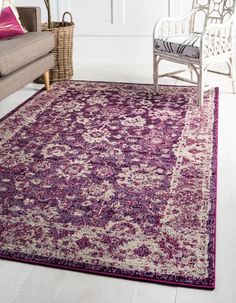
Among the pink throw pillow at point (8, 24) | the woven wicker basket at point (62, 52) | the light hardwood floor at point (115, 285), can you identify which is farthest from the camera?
the woven wicker basket at point (62, 52)

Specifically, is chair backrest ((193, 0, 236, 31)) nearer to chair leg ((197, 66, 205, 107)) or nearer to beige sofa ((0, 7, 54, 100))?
chair leg ((197, 66, 205, 107))

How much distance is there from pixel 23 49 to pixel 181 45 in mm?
1111

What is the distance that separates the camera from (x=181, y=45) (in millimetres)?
3293

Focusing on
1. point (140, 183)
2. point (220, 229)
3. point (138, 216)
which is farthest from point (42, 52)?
point (220, 229)

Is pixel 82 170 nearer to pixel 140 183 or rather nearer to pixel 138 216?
pixel 140 183

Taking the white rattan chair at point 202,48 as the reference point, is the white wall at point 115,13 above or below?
above

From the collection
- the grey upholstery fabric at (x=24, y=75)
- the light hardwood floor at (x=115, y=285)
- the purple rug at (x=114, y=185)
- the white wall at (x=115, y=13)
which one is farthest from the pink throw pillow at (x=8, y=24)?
the light hardwood floor at (x=115, y=285)

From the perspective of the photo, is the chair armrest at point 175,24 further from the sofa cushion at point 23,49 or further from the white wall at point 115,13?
the sofa cushion at point 23,49

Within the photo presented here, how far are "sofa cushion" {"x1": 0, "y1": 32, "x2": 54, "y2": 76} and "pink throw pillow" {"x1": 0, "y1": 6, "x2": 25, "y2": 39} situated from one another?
6 centimetres

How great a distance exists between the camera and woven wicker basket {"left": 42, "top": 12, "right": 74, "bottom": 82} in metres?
3.88

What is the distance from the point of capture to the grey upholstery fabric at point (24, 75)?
9.99 ft

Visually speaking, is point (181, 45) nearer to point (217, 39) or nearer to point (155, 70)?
point (217, 39)

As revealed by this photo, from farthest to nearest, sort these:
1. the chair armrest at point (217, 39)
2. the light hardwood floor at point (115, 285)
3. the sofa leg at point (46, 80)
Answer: the sofa leg at point (46, 80) → the chair armrest at point (217, 39) → the light hardwood floor at point (115, 285)

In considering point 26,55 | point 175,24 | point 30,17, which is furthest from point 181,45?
point 30,17
